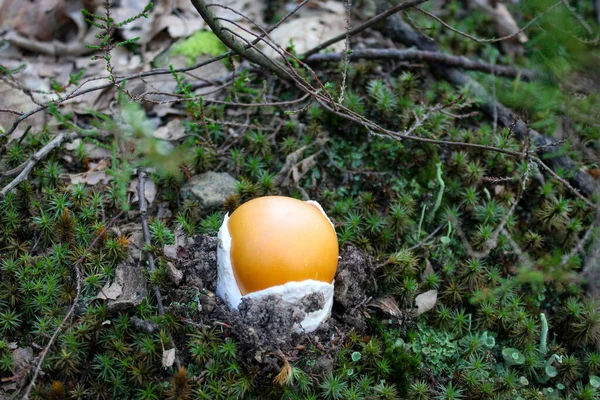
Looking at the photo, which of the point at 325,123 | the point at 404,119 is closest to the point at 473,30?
the point at 404,119

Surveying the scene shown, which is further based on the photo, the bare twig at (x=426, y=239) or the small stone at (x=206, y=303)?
the bare twig at (x=426, y=239)

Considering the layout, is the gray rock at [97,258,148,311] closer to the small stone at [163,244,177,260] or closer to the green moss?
the small stone at [163,244,177,260]

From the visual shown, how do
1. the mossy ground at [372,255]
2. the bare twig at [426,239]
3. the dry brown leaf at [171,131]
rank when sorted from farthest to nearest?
the dry brown leaf at [171,131] → the bare twig at [426,239] → the mossy ground at [372,255]

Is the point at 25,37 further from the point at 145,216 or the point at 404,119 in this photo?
the point at 404,119

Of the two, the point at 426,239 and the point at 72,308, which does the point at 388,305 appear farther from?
the point at 72,308

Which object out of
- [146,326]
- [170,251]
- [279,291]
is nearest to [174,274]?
[170,251]

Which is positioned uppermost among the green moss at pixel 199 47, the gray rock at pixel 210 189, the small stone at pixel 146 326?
the green moss at pixel 199 47

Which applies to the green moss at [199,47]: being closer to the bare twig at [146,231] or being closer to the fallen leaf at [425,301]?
the bare twig at [146,231]

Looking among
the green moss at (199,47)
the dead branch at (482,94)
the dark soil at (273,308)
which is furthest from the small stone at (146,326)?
the dead branch at (482,94)
